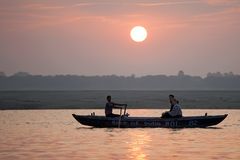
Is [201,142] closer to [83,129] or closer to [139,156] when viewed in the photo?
[139,156]

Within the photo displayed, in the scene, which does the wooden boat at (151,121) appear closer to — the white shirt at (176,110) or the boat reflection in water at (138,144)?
the white shirt at (176,110)

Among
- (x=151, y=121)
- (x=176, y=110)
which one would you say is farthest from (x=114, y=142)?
(x=176, y=110)

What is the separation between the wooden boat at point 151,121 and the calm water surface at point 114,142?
0.58m

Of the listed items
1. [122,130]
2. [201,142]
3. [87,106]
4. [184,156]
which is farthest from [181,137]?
[87,106]

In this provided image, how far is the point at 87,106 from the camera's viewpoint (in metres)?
Answer: 67.5

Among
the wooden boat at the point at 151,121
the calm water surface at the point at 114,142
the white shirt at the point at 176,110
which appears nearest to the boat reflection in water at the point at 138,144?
the calm water surface at the point at 114,142

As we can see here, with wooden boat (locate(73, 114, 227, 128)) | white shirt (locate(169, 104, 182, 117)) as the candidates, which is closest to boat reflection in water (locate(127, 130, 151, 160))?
wooden boat (locate(73, 114, 227, 128))

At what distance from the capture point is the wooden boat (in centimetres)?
3819

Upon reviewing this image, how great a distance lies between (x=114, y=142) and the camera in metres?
30.1

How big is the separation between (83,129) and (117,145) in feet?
32.0

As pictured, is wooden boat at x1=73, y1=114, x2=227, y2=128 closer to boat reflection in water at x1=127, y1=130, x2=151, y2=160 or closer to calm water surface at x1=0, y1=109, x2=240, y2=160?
calm water surface at x1=0, y1=109, x2=240, y2=160

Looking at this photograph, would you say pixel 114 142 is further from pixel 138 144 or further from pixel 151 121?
pixel 151 121

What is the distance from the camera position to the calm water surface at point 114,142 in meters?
→ 24.9

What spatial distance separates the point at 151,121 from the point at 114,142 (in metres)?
8.27
